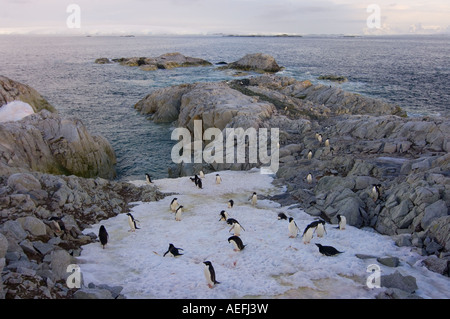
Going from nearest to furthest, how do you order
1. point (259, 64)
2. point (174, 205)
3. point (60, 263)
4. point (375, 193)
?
point (60, 263) → point (375, 193) → point (174, 205) → point (259, 64)

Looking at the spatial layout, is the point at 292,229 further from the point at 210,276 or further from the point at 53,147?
the point at 53,147

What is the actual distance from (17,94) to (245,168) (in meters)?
25.0

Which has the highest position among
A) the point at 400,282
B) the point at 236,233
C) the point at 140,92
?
the point at 140,92

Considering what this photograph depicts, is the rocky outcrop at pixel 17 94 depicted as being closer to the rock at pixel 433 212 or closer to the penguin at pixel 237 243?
the penguin at pixel 237 243

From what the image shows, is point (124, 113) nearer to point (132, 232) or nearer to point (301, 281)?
point (132, 232)

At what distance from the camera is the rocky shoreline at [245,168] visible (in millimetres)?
11258

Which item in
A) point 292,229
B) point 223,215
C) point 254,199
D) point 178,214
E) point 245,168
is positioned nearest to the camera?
point 292,229

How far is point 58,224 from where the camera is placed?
13.5m

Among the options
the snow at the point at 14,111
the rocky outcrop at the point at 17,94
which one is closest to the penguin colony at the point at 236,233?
the snow at the point at 14,111

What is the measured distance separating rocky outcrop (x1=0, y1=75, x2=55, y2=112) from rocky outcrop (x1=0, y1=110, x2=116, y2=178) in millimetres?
8895

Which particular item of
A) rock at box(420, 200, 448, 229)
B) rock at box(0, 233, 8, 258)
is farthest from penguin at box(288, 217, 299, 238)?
rock at box(0, 233, 8, 258)

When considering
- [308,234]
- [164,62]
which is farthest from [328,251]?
[164,62]

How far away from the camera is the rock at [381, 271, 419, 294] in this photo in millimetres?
10322

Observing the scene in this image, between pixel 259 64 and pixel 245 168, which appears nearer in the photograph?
pixel 245 168
